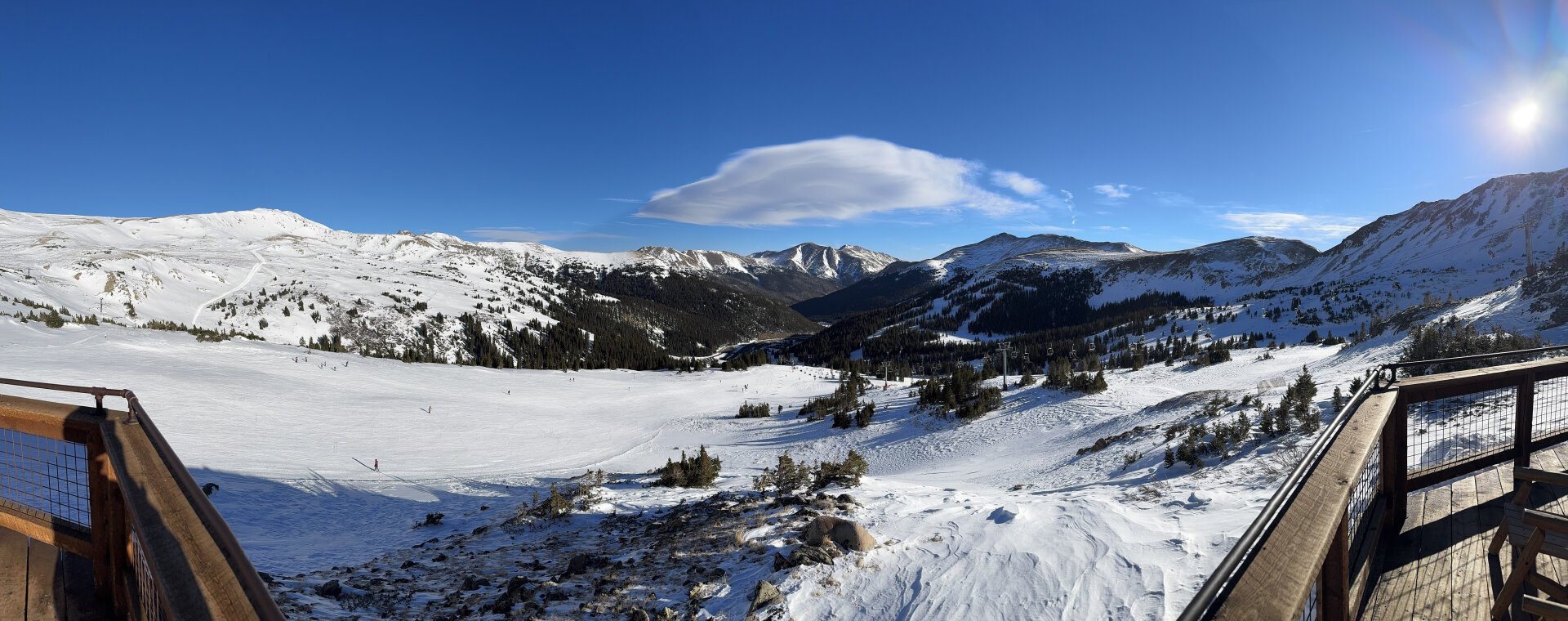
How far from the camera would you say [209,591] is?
189cm

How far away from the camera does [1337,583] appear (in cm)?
216

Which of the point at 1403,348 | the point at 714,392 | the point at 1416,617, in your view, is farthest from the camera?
the point at 714,392

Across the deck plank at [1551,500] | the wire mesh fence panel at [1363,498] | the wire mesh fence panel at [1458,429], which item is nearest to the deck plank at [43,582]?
the wire mesh fence panel at [1363,498]

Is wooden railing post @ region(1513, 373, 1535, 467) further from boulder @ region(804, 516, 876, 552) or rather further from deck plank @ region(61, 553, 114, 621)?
deck plank @ region(61, 553, 114, 621)

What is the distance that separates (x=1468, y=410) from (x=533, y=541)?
16864 millimetres

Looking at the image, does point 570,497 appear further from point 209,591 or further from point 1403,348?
point 1403,348

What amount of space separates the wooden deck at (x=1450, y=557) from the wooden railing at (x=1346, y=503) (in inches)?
5.4

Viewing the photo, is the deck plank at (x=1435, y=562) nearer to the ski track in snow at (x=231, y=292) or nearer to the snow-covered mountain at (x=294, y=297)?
the snow-covered mountain at (x=294, y=297)

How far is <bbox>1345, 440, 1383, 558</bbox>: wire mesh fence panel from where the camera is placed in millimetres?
3689

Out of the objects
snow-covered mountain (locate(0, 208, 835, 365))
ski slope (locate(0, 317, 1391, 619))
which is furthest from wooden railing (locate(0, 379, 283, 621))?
snow-covered mountain (locate(0, 208, 835, 365))

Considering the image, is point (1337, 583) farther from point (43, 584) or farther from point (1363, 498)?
point (43, 584)

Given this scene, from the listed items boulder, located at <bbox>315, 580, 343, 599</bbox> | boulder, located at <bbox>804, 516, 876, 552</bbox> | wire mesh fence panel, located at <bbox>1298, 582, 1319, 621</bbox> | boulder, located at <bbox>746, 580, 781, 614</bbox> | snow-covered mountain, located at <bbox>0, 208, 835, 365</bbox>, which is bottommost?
boulder, located at <bbox>315, 580, 343, 599</bbox>

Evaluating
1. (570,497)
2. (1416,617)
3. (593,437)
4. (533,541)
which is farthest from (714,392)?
(1416,617)

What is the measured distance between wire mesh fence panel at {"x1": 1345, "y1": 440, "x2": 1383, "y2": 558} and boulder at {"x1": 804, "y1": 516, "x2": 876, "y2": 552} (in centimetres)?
447
